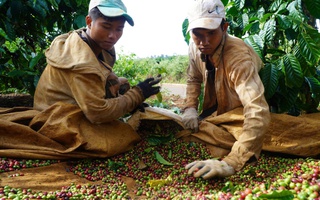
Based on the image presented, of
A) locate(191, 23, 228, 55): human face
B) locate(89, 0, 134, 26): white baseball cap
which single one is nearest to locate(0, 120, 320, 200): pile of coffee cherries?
locate(191, 23, 228, 55): human face

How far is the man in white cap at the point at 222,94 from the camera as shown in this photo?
223 cm

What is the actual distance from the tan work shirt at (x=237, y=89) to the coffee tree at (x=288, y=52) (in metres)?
0.18

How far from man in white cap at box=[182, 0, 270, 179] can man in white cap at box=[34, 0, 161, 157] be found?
0.58 m

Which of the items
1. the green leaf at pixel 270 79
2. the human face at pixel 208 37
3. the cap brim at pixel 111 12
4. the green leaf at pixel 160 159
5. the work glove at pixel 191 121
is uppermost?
the cap brim at pixel 111 12

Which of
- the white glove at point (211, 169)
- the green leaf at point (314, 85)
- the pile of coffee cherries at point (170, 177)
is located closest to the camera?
the pile of coffee cherries at point (170, 177)

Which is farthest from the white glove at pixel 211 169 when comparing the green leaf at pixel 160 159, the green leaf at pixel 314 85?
the green leaf at pixel 314 85

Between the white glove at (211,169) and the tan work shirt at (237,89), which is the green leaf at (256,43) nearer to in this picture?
the tan work shirt at (237,89)

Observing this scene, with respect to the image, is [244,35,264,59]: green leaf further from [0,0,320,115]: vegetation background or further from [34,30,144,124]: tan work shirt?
[34,30,144,124]: tan work shirt

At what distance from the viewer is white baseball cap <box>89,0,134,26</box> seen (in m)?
2.45

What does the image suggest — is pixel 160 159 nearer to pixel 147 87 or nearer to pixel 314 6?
pixel 147 87

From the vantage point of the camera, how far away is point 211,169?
2027 millimetres

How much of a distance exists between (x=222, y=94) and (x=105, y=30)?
1100mm

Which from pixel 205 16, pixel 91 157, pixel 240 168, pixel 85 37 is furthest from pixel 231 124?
pixel 85 37

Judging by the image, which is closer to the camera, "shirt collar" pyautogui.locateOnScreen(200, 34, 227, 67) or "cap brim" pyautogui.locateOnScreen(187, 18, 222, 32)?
"cap brim" pyautogui.locateOnScreen(187, 18, 222, 32)
